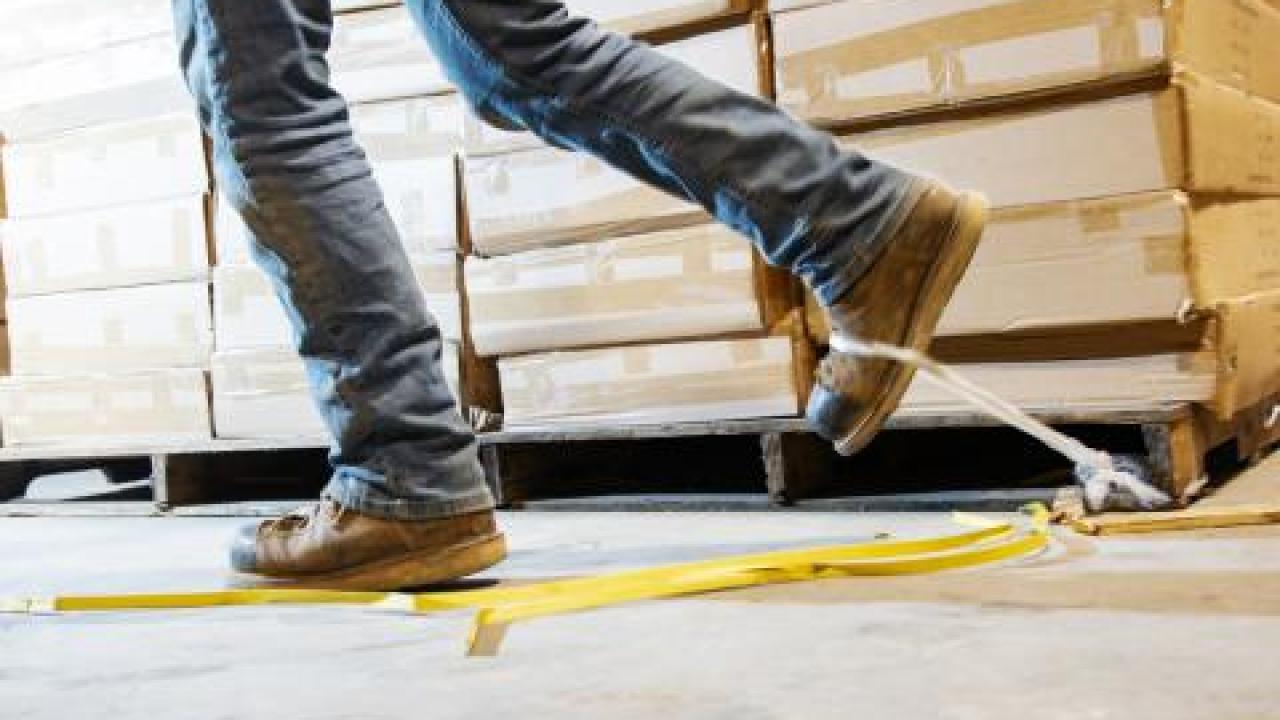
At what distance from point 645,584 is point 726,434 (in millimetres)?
878

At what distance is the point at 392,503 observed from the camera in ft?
6.70

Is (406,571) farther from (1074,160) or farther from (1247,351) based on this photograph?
(1247,351)

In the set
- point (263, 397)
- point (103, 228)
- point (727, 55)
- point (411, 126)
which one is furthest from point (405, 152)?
point (103, 228)

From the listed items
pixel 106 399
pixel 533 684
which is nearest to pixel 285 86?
pixel 533 684

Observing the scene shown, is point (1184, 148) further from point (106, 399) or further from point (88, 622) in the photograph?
point (106, 399)

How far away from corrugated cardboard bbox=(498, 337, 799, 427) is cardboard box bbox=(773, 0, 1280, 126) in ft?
1.57

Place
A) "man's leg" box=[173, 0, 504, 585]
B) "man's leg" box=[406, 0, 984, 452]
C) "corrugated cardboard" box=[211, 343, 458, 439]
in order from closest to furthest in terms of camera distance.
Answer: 1. "man's leg" box=[406, 0, 984, 452]
2. "man's leg" box=[173, 0, 504, 585]
3. "corrugated cardboard" box=[211, 343, 458, 439]

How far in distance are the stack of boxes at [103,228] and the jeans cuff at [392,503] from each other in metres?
1.34

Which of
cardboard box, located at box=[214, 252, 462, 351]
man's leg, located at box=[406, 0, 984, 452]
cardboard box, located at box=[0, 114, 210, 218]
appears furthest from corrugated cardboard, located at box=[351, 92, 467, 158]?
man's leg, located at box=[406, 0, 984, 452]

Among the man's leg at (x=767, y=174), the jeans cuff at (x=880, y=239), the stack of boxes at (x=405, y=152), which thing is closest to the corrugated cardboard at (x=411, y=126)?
the stack of boxes at (x=405, y=152)

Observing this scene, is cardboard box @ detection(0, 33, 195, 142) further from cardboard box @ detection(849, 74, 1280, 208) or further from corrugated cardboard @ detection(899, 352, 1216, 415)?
corrugated cardboard @ detection(899, 352, 1216, 415)

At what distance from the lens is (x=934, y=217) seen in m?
1.83

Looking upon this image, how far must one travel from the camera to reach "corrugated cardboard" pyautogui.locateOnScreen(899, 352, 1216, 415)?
2.37 metres

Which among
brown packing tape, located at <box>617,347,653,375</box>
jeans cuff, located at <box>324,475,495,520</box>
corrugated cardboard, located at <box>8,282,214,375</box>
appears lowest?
jeans cuff, located at <box>324,475,495,520</box>
